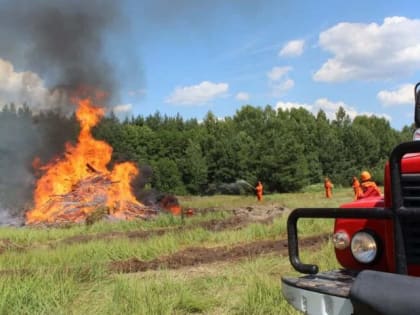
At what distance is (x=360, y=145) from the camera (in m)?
56.2

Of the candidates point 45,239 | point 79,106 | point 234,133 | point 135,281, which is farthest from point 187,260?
point 234,133

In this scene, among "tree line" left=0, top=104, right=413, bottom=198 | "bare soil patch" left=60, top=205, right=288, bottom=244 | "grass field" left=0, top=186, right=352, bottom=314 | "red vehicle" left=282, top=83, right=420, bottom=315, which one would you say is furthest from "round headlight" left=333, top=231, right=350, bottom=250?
"tree line" left=0, top=104, right=413, bottom=198

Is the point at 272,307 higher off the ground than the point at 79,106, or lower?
lower

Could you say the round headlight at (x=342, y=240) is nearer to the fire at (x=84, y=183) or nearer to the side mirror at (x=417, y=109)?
the side mirror at (x=417, y=109)

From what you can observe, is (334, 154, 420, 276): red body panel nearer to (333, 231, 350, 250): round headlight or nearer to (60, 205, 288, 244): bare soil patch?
(333, 231, 350, 250): round headlight

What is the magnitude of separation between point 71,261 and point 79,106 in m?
17.4

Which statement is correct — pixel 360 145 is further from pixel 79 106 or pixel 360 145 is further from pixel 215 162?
pixel 79 106

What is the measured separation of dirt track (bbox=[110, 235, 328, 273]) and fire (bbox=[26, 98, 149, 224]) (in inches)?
405

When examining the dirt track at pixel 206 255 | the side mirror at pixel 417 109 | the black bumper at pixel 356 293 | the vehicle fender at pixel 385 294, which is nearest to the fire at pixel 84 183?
the dirt track at pixel 206 255

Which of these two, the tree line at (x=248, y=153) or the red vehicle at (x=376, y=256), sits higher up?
the tree line at (x=248, y=153)

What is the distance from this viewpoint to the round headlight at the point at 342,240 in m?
3.31

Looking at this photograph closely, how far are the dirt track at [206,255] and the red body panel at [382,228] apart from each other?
496 cm

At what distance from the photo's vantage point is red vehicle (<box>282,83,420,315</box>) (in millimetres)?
2361

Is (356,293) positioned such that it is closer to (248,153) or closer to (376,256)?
(376,256)
